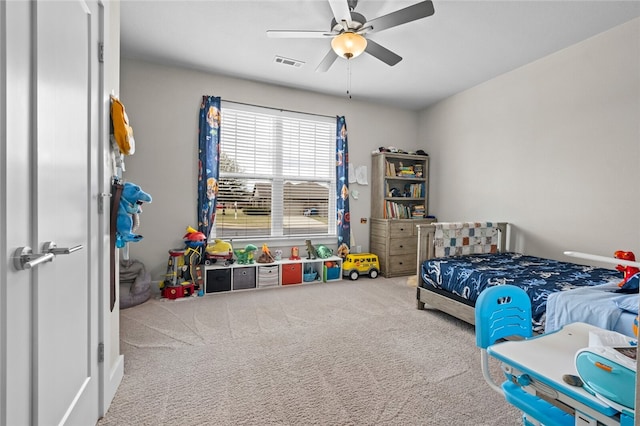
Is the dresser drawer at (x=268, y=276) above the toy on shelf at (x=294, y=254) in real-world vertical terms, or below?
below

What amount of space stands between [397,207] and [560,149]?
209 cm

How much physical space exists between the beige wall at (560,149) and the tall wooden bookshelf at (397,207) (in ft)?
1.85

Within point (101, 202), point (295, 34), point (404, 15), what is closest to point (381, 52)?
point (404, 15)

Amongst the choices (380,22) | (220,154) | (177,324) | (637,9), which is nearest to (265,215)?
(220,154)

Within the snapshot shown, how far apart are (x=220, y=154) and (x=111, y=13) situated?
7.38ft

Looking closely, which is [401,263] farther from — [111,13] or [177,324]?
[111,13]

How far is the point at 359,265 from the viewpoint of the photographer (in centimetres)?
436

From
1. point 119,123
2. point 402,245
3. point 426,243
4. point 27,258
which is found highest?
point 119,123

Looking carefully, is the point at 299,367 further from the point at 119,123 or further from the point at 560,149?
the point at 560,149

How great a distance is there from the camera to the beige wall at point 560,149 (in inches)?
107

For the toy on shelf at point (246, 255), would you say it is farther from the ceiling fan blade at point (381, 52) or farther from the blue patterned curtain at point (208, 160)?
the ceiling fan blade at point (381, 52)

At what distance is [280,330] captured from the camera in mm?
2592

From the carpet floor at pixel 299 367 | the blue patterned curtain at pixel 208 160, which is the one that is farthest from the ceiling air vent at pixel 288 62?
the carpet floor at pixel 299 367

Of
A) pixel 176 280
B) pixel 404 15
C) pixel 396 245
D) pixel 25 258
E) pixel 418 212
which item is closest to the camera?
pixel 25 258
